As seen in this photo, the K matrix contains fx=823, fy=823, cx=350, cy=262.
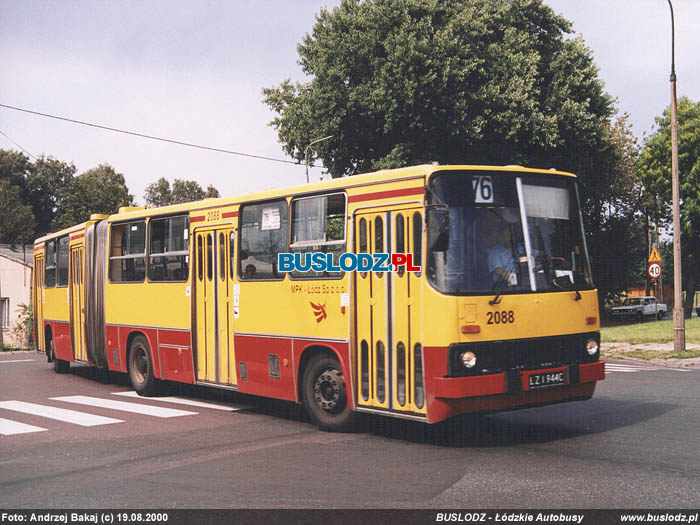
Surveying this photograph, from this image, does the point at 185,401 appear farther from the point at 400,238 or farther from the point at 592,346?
the point at 592,346

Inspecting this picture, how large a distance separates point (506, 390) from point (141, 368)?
325 inches

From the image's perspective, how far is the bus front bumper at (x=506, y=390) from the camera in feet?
27.7

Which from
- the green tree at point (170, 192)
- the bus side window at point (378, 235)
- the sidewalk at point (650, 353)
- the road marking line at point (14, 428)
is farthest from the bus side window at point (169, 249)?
the green tree at point (170, 192)

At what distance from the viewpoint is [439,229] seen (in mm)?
8672

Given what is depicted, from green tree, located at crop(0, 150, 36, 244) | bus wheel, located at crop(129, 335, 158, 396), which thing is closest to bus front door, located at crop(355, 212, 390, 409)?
bus wheel, located at crop(129, 335, 158, 396)

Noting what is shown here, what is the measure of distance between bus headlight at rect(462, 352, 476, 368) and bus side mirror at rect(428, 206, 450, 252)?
1.10m

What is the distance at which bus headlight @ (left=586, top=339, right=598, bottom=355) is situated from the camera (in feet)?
31.3

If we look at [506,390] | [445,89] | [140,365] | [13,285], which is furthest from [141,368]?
[13,285]

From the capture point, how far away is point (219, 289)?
12.4 metres

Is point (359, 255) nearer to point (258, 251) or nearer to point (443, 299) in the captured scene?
point (443, 299)

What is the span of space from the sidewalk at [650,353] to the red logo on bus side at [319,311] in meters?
12.1

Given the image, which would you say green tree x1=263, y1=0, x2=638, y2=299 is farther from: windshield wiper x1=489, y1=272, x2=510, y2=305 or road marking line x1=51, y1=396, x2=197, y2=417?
windshield wiper x1=489, y1=272, x2=510, y2=305

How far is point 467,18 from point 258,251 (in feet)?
71.5

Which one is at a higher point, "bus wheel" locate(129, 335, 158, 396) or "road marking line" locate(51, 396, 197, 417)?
"bus wheel" locate(129, 335, 158, 396)
